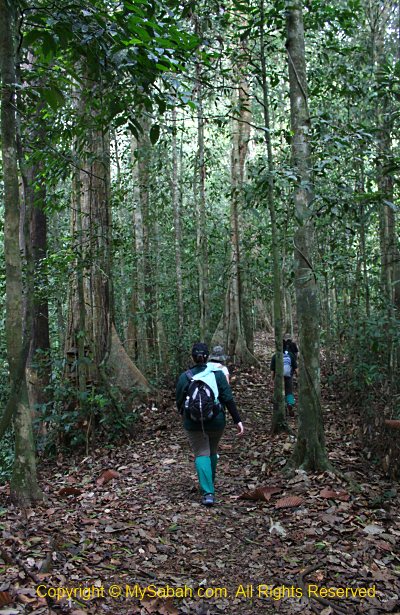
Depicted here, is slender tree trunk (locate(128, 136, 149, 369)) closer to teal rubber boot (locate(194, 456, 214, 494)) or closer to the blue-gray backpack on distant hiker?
the blue-gray backpack on distant hiker

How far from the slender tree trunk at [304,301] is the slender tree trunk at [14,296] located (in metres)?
3.15

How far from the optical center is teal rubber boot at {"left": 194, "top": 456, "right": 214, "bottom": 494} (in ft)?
18.7

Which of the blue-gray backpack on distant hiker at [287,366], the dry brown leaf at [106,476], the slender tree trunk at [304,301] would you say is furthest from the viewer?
the blue-gray backpack on distant hiker at [287,366]

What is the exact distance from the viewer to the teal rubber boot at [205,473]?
18.7 ft

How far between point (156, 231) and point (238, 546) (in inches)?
477

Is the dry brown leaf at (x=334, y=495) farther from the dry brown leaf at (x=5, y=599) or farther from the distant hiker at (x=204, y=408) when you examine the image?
the dry brown leaf at (x=5, y=599)

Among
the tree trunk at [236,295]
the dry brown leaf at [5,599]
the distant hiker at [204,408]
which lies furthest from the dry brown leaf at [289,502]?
the tree trunk at [236,295]

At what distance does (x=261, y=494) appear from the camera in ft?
18.6

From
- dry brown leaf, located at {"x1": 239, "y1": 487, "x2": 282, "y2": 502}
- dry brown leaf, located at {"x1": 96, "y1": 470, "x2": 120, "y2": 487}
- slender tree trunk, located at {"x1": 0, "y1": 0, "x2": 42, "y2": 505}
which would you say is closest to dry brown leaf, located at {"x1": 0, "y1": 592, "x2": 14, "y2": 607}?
slender tree trunk, located at {"x1": 0, "y1": 0, "x2": 42, "y2": 505}

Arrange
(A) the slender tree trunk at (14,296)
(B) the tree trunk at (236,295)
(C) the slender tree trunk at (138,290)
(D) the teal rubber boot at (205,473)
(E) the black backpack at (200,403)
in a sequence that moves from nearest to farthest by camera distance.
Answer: (A) the slender tree trunk at (14,296), (E) the black backpack at (200,403), (D) the teal rubber boot at (205,473), (C) the slender tree trunk at (138,290), (B) the tree trunk at (236,295)

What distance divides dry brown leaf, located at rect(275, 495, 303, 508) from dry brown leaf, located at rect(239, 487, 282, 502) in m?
0.24

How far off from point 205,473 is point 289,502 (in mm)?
971

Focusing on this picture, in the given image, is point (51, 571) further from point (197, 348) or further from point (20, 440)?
point (197, 348)

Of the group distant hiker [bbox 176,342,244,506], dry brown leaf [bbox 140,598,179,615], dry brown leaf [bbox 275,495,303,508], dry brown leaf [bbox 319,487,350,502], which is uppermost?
distant hiker [bbox 176,342,244,506]
